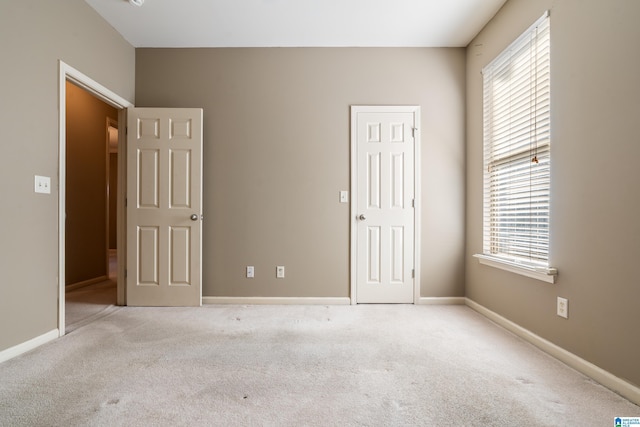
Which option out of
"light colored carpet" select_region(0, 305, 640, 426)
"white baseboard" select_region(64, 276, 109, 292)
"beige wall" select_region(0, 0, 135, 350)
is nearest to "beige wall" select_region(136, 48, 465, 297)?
"light colored carpet" select_region(0, 305, 640, 426)

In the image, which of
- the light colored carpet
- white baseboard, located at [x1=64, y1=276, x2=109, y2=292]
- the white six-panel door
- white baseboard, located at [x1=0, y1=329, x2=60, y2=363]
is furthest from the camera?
white baseboard, located at [x1=64, y1=276, x2=109, y2=292]

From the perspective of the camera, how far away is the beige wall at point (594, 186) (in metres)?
1.65

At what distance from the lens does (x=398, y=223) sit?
343 centimetres

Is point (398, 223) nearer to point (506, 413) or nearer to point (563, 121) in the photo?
point (563, 121)

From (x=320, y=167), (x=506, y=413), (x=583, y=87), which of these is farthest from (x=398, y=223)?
(x=506, y=413)

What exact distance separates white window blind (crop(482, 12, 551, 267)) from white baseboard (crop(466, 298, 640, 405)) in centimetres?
54

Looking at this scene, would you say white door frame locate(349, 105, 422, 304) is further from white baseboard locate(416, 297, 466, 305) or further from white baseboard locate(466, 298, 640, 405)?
white baseboard locate(466, 298, 640, 405)

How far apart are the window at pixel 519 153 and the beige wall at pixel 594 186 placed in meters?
0.12

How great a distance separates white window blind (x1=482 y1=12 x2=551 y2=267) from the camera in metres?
2.30

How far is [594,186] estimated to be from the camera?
1.86 m

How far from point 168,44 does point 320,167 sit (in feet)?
6.97

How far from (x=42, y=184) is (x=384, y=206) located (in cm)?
298

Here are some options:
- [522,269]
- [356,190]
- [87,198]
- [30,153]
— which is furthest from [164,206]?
[522,269]

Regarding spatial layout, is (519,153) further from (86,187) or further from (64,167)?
(86,187)
